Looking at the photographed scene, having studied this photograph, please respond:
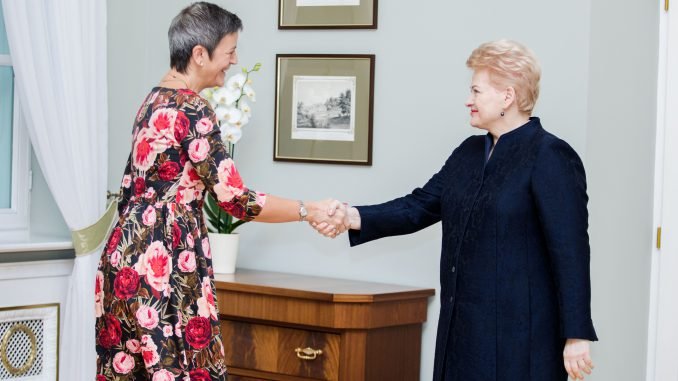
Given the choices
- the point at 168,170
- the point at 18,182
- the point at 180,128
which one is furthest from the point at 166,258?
the point at 18,182

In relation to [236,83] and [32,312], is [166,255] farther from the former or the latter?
[32,312]

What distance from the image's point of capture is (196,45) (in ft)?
8.98

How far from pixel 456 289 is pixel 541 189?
396 millimetres

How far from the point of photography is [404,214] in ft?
10.6

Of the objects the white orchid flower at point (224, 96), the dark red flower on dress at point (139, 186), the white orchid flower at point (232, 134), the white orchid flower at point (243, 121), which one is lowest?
the dark red flower on dress at point (139, 186)

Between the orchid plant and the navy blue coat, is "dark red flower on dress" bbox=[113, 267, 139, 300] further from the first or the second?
the orchid plant

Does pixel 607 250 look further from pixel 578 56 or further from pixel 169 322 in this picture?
pixel 169 322

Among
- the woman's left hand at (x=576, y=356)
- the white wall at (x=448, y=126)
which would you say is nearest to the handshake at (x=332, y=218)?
the white wall at (x=448, y=126)

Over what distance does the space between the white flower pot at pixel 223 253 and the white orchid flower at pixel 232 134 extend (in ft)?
1.29

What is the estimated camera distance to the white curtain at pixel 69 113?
3.80m

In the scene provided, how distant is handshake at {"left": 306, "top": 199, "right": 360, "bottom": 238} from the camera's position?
3260 millimetres

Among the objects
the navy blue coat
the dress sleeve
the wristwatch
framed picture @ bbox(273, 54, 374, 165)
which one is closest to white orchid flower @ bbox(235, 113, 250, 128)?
framed picture @ bbox(273, 54, 374, 165)

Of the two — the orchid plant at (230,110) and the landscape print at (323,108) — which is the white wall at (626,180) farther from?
the orchid plant at (230,110)

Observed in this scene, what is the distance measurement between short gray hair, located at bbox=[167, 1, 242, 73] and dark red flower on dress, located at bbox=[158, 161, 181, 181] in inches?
12.1
